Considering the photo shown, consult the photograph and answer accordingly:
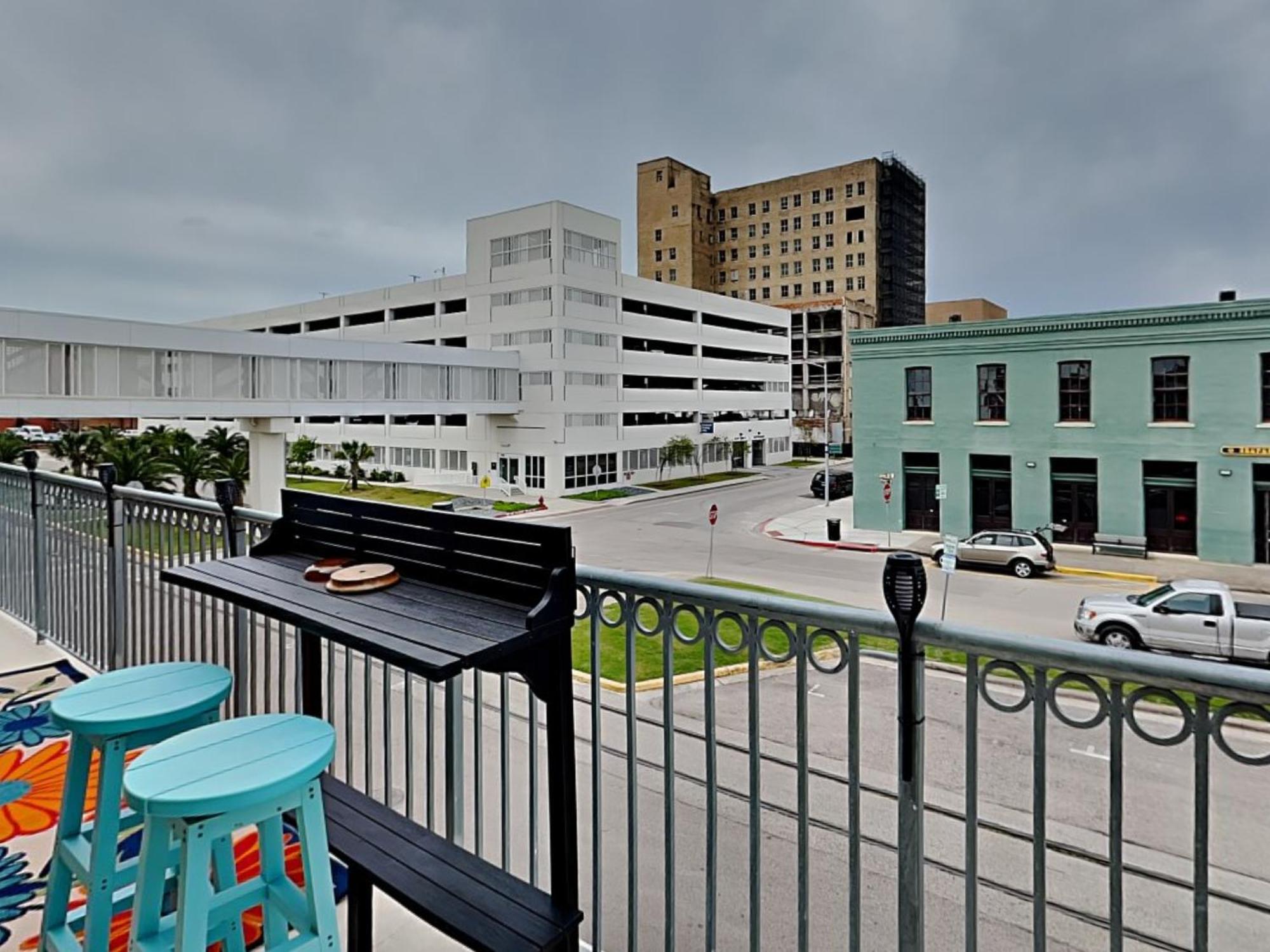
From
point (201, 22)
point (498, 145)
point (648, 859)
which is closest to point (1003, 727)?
point (648, 859)

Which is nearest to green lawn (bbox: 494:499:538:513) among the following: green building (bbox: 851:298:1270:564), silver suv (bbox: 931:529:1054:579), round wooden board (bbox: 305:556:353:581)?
green building (bbox: 851:298:1270:564)

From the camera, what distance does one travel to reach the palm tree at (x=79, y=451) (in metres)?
31.0

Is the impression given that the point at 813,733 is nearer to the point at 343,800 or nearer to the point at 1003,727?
the point at 1003,727

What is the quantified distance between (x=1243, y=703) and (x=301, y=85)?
1471 centimetres

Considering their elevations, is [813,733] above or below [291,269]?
below

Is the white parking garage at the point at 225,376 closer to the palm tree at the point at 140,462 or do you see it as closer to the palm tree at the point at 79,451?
the palm tree at the point at 140,462

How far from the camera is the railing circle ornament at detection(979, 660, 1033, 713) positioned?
1301mm

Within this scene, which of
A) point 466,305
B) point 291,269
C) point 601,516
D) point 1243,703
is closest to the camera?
point 1243,703

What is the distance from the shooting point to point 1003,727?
7.16 m

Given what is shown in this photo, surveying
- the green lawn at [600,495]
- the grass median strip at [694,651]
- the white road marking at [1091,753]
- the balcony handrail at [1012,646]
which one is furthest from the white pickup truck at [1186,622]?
the green lawn at [600,495]

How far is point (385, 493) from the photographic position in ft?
117

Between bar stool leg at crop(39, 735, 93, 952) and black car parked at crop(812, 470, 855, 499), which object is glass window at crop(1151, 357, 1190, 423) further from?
bar stool leg at crop(39, 735, 93, 952)

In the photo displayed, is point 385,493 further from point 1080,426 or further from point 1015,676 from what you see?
point 1015,676

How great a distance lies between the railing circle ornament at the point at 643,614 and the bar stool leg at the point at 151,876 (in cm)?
118
